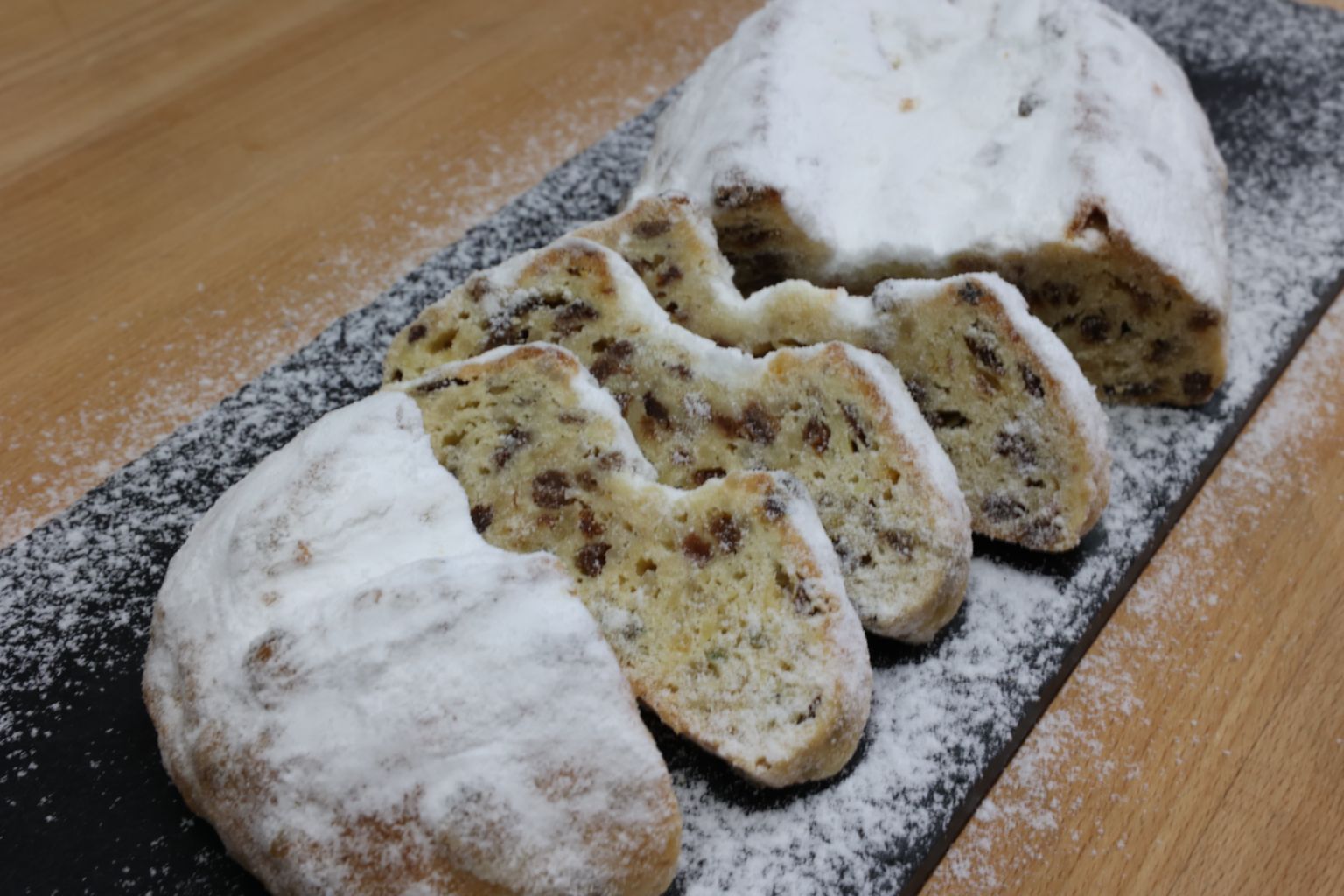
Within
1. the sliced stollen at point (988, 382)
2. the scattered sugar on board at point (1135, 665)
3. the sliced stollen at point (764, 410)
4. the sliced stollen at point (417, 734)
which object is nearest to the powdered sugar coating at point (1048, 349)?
the sliced stollen at point (988, 382)

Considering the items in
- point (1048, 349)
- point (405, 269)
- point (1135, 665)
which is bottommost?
point (1135, 665)

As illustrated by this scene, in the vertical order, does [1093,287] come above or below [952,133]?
below

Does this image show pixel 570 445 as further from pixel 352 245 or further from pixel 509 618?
pixel 352 245

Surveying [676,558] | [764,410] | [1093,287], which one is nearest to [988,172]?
[1093,287]

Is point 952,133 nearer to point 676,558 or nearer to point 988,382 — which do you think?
point 988,382

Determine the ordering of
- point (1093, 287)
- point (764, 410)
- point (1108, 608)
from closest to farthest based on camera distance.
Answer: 1. point (764, 410)
2. point (1108, 608)
3. point (1093, 287)

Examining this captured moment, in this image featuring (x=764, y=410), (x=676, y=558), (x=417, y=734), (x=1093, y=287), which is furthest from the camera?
(x=1093, y=287)

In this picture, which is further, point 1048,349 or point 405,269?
point 405,269

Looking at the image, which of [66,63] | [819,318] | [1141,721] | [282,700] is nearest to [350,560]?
[282,700]
